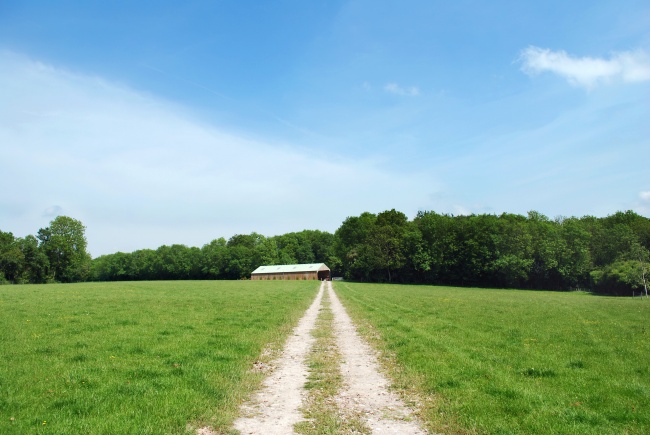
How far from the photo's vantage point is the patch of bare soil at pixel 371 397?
7.07 meters

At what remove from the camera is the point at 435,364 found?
11258 mm

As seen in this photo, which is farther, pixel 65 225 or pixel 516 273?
pixel 65 225

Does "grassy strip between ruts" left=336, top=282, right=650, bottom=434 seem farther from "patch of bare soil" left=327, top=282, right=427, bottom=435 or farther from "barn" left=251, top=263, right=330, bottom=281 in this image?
"barn" left=251, top=263, right=330, bottom=281

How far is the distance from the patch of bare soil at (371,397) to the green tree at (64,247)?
126 m

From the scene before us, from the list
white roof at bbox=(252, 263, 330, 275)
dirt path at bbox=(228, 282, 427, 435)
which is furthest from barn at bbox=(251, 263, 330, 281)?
dirt path at bbox=(228, 282, 427, 435)

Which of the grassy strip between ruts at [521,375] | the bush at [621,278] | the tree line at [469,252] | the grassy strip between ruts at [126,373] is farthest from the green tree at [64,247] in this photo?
the bush at [621,278]

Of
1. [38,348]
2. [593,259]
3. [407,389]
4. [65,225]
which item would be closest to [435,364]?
[407,389]

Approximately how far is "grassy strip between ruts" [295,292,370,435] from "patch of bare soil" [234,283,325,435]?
0.65 ft

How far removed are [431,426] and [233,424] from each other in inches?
140

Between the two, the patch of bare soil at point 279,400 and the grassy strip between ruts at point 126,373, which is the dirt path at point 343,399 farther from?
the grassy strip between ruts at point 126,373

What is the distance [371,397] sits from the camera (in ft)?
28.5

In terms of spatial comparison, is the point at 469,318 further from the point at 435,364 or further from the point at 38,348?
the point at 38,348

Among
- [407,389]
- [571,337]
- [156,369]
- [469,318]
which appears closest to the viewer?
[407,389]

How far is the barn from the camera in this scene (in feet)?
394
